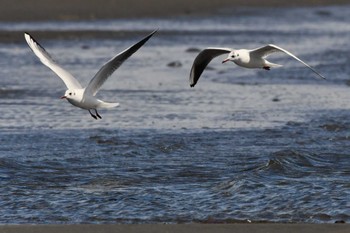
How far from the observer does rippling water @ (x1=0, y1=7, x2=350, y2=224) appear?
915 centimetres

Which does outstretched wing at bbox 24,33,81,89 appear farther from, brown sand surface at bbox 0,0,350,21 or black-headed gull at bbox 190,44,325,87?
brown sand surface at bbox 0,0,350,21

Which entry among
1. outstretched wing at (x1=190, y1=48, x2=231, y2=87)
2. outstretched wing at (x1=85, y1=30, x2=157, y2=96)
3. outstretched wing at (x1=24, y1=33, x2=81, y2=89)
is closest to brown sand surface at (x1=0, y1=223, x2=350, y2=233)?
outstretched wing at (x1=85, y1=30, x2=157, y2=96)

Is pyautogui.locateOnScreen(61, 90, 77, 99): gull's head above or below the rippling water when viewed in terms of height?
above

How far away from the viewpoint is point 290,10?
1330 inches

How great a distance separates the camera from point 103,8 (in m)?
31.9

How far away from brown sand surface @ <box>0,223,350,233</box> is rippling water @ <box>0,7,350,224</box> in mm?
406

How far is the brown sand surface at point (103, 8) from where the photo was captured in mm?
29969

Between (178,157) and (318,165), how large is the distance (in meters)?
1.57

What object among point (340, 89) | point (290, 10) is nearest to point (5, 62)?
point (340, 89)

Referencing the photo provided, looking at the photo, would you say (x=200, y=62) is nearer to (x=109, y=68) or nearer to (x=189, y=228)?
Answer: (x=109, y=68)

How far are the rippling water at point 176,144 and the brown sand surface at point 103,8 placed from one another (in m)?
7.72

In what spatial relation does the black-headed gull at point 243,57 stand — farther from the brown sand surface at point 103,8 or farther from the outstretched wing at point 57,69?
the brown sand surface at point 103,8

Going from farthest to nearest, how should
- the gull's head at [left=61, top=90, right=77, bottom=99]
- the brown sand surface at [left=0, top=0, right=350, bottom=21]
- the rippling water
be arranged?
1. the brown sand surface at [left=0, top=0, right=350, bottom=21]
2. the gull's head at [left=61, top=90, right=77, bottom=99]
3. the rippling water

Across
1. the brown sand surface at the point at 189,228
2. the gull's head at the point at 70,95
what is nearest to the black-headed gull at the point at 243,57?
the gull's head at the point at 70,95
